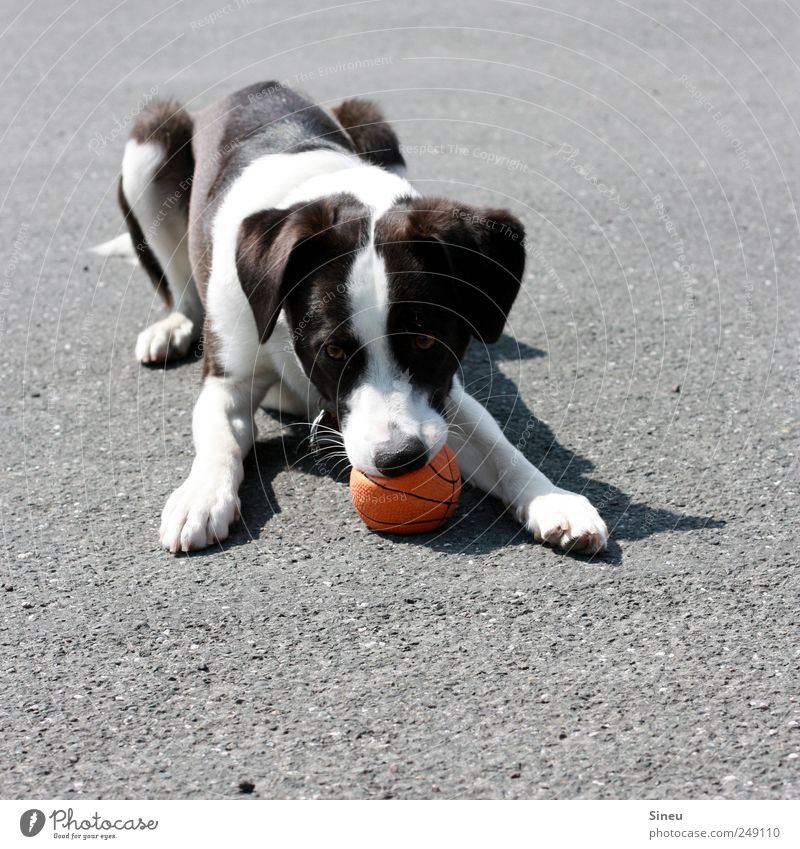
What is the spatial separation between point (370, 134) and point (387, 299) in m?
2.34

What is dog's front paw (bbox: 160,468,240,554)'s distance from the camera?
4.18 m

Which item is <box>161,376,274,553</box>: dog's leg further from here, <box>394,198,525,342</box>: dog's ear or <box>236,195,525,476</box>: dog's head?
<box>394,198,525,342</box>: dog's ear

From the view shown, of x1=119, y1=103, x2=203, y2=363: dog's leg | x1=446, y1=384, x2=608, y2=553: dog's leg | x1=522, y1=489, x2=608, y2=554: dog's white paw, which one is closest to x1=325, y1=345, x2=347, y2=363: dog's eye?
x1=446, y1=384, x2=608, y2=553: dog's leg

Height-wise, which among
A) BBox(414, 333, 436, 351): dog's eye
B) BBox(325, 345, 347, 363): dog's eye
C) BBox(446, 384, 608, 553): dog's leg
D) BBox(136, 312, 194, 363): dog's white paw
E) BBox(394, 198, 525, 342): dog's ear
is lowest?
BBox(136, 312, 194, 363): dog's white paw

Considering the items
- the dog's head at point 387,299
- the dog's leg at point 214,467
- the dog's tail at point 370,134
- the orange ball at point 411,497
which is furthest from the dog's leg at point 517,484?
the dog's tail at point 370,134

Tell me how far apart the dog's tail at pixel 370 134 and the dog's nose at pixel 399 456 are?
93.9 inches

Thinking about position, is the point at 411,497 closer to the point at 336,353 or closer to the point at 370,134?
the point at 336,353

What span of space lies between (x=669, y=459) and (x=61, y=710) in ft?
8.74

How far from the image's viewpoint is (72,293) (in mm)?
6820

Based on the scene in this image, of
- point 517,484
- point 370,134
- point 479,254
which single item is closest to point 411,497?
point 517,484

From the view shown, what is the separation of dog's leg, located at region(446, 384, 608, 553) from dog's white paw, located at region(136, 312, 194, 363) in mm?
1833

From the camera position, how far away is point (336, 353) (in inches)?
163

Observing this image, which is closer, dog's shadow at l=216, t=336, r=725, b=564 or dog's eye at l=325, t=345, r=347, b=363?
dog's eye at l=325, t=345, r=347, b=363

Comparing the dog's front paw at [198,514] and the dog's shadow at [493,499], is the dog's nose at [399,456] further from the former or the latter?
the dog's front paw at [198,514]
